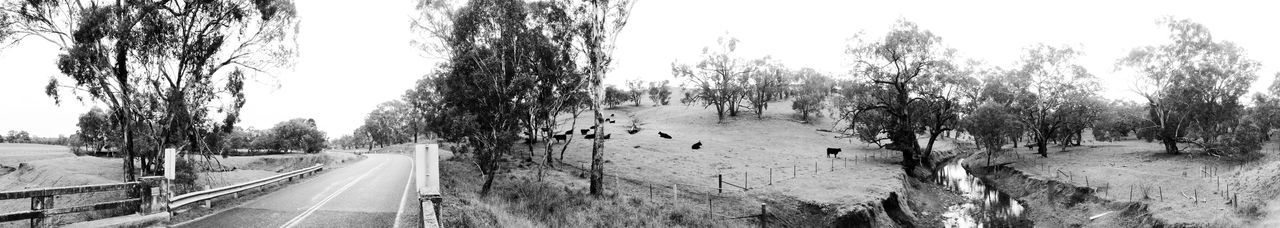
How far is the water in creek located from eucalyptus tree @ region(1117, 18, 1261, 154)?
46.3 feet

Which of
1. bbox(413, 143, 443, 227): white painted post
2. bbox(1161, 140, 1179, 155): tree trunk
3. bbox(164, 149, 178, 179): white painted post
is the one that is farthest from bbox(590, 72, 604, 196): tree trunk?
bbox(1161, 140, 1179, 155): tree trunk

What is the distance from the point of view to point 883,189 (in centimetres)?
2745

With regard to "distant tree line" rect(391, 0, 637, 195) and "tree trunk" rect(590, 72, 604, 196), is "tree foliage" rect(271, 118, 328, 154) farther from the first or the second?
"tree trunk" rect(590, 72, 604, 196)

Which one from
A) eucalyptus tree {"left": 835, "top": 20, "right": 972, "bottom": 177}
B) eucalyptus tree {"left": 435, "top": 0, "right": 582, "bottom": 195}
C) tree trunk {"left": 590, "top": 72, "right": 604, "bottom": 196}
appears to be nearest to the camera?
tree trunk {"left": 590, "top": 72, "right": 604, "bottom": 196}

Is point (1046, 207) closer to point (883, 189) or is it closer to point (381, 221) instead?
point (883, 189)

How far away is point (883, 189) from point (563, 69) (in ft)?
56.5

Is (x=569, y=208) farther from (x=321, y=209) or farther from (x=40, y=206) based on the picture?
(x=40, y=206)

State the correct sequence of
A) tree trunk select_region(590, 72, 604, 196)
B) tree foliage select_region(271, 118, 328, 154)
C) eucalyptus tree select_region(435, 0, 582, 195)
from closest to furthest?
1. tree trunk select_region(590, 72, 604, 196)
2. eucalyptus tree select_region(435, 0, 582, 195)
3. tree foliage select_region(271, 118, 328, 154)

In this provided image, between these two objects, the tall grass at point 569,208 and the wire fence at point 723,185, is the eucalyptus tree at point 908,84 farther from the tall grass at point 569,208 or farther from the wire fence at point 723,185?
the tall grass at point 569,208

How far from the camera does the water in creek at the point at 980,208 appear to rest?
25.9m

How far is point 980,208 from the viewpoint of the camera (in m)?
29.3

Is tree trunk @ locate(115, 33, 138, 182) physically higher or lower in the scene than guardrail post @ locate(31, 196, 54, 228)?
higher

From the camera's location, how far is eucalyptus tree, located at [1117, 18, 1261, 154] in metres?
38.3

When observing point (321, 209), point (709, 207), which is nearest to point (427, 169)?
point (321, 209)
